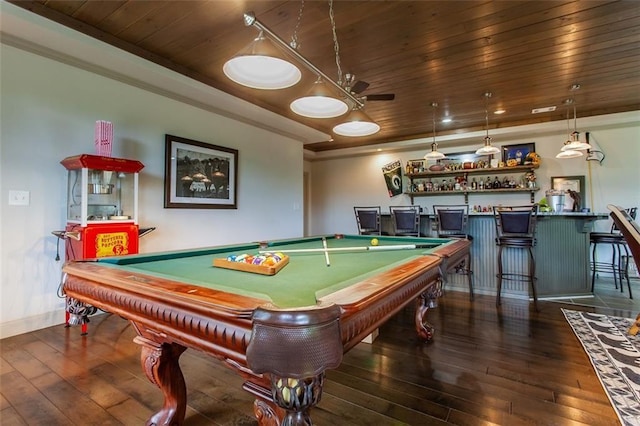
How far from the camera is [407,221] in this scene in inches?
169

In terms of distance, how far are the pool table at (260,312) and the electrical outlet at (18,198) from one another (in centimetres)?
167

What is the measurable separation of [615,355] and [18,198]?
4792 mm

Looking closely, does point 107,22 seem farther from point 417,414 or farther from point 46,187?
point 417,414

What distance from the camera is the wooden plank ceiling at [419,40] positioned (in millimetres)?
2367

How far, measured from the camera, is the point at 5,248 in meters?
2.48

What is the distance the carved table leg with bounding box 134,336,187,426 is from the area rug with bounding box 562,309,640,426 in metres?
2.10

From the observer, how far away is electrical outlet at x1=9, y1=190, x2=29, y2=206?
2498mm

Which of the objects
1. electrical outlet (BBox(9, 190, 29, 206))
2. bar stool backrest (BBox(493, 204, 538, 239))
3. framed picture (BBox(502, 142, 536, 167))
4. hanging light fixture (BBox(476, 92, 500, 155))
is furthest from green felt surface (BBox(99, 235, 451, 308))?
framed picture (BBox(502, 142, 536, 167))

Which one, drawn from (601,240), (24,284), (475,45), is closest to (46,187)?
(24,284)

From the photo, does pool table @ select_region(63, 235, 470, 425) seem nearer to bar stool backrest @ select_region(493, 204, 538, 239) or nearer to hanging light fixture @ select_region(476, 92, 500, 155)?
bar stool backrest @ select_region(493, 204, 538, 239)

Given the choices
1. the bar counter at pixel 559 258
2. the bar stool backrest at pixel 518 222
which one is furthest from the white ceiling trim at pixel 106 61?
the bar counter at pixel 559 258

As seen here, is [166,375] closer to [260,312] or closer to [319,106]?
[260,312]

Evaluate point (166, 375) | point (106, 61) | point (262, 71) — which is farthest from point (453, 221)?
point (106, 61)

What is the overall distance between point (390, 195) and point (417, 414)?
5494mm
